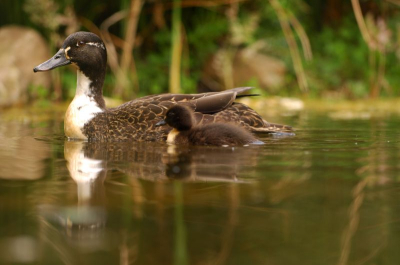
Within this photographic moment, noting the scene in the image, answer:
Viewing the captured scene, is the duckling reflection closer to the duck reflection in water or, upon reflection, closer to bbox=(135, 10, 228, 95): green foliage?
the duck reflection in water

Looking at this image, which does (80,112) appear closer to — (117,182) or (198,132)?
(198,132)

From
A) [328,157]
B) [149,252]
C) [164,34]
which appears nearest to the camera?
[149,252]

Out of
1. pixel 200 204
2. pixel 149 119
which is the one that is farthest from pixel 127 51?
pixel 200 204

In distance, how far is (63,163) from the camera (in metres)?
4.65

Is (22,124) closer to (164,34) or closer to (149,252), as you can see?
(164,34)

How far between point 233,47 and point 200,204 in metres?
8.64

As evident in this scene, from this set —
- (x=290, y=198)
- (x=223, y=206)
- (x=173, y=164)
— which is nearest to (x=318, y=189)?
(x=290, y=198)

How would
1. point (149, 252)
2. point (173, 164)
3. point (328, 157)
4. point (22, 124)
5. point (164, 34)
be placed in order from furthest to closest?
point (164, 34)
point (22, 124)
point (328, 157)
point (173, 164)
point (149, 252)

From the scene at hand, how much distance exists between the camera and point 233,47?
11688mm

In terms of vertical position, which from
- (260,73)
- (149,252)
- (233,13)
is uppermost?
(233,13)

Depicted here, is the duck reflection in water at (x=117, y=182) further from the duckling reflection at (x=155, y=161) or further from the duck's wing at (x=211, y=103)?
the duck's wing at (x=211, y=103)

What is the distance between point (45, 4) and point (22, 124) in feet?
8.66

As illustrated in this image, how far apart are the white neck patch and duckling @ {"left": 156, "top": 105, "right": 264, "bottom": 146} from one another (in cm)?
76

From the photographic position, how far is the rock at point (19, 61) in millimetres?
9883
